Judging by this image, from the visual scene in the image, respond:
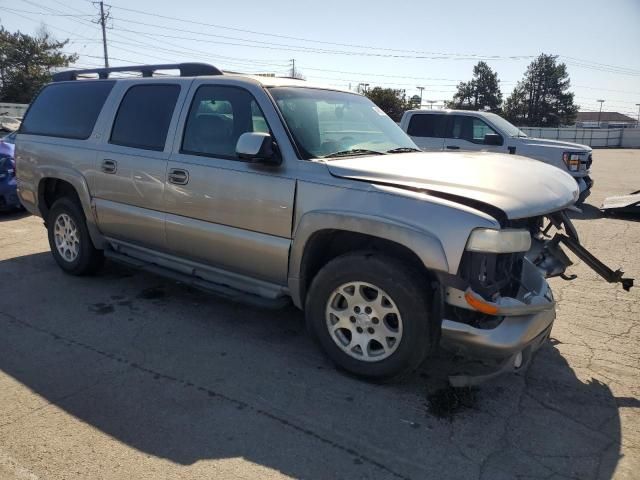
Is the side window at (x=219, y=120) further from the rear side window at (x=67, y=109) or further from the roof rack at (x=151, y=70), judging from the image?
the rear side window at (x=67, y=109)

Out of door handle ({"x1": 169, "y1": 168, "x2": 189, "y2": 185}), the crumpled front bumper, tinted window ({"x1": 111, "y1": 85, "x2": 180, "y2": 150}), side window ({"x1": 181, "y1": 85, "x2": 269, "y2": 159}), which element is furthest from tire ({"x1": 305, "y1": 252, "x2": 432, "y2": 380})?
tinted window ({"x1": 111, "y1": 85, "x2": 180, "y2": 150})

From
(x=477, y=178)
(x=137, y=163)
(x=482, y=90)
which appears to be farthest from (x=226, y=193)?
(x=482, y=90)

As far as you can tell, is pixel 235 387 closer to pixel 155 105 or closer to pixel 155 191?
pixel 155 191

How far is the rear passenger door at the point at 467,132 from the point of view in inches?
424

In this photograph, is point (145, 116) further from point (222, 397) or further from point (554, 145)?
point (554, 145)

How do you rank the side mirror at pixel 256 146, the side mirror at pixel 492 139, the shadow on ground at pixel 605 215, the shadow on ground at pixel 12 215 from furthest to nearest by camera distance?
1. the side mirror at pixel 492 139
2. the shadow on ground at pixel 605 215
3. the shadow on ground at pixel 12 215
4. the side mirror at pixel 256 146

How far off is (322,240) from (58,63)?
54.6m

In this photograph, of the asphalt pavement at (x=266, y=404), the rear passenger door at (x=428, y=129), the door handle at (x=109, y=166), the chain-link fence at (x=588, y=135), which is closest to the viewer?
the asphalt pavement at (x=266, y=404)

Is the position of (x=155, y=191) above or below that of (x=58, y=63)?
below

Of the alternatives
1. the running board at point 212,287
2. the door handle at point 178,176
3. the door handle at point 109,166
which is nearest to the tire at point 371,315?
the running board at point 212,287

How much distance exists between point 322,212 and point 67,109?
3.51 metres

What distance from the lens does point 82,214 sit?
211 inches

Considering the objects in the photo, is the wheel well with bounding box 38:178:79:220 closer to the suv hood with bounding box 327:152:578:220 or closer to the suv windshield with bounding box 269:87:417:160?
the suv windshield with bounding box 269:87:417:160

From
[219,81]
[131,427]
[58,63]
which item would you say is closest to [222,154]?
[219,81]
